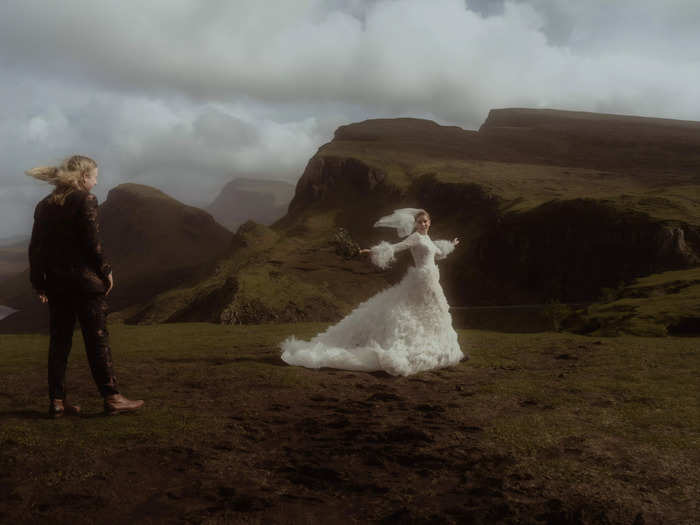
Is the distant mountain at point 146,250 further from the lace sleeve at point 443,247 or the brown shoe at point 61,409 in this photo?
the brown shoe at point 61,409

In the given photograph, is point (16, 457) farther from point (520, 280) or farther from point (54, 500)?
point (520, 280)

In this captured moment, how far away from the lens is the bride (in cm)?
986

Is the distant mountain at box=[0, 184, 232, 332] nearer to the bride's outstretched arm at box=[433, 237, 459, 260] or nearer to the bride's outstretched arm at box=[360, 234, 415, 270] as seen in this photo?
the bride's outstretched arm at box=[360, 234, 415, 270]

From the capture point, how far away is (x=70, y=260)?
21.1ft

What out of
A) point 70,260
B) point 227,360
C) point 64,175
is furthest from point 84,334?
point 227,360

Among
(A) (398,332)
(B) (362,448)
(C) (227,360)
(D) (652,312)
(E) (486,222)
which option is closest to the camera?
(B) (362,448)

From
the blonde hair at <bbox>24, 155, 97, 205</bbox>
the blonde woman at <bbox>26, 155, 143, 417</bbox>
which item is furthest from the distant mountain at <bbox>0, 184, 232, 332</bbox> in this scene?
the blonde hair at <bbox>24, 155, 97, 205</bbox>

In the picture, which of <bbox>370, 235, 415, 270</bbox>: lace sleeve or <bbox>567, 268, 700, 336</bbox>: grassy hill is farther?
<bbox>567, 268, 700, 336</bbox>: grassy hill

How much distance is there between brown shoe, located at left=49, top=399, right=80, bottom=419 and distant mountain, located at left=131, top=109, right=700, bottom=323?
608cm

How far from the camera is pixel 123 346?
1453 centimetres

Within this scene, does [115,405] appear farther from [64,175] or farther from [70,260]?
[64,175]

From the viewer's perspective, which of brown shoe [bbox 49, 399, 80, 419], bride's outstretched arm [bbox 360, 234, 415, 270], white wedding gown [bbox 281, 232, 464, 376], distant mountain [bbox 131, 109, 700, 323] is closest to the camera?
brown shoe [bbox 49, 399, 80, 419]

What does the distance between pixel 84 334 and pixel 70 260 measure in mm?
965

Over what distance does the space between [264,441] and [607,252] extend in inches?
2417
